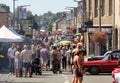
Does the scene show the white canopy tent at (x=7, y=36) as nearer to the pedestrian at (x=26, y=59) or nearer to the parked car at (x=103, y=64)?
the pedestrian at (x=26, y=59)

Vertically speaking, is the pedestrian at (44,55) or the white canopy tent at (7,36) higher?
the white canopy tent at (7,36)

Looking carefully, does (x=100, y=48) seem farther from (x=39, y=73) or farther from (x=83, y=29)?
(x=39, y=73)

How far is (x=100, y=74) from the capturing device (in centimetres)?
3231

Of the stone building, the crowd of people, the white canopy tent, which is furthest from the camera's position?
the stone building

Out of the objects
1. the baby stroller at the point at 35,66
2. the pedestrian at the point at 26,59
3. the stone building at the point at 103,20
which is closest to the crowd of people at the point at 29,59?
the pedestrian at the point at 26,59

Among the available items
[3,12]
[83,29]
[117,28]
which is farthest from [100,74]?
[3,12]

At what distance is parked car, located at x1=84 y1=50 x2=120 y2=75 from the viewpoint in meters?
31.1

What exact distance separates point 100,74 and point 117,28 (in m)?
20.3

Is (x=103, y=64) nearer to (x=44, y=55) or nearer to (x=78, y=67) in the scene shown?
(x=44, y=55)

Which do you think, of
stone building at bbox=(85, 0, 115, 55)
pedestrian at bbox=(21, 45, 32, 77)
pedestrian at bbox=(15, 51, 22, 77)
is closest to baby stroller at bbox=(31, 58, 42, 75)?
pedestrian at bbox=(21, 45, 32, 77)

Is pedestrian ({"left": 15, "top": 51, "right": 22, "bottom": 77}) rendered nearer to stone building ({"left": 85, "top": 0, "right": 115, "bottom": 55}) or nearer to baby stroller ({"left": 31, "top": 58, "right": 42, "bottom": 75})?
baby stroller ({"left": 31, "top": 58, "right": 42, "bottom": 75})

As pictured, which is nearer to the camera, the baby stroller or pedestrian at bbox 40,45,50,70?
the baby stroller

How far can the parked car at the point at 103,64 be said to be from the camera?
31.1 meters

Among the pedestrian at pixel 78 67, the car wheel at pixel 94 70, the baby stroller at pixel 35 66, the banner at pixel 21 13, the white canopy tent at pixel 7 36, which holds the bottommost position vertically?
the car wheel at pixel 94 70
